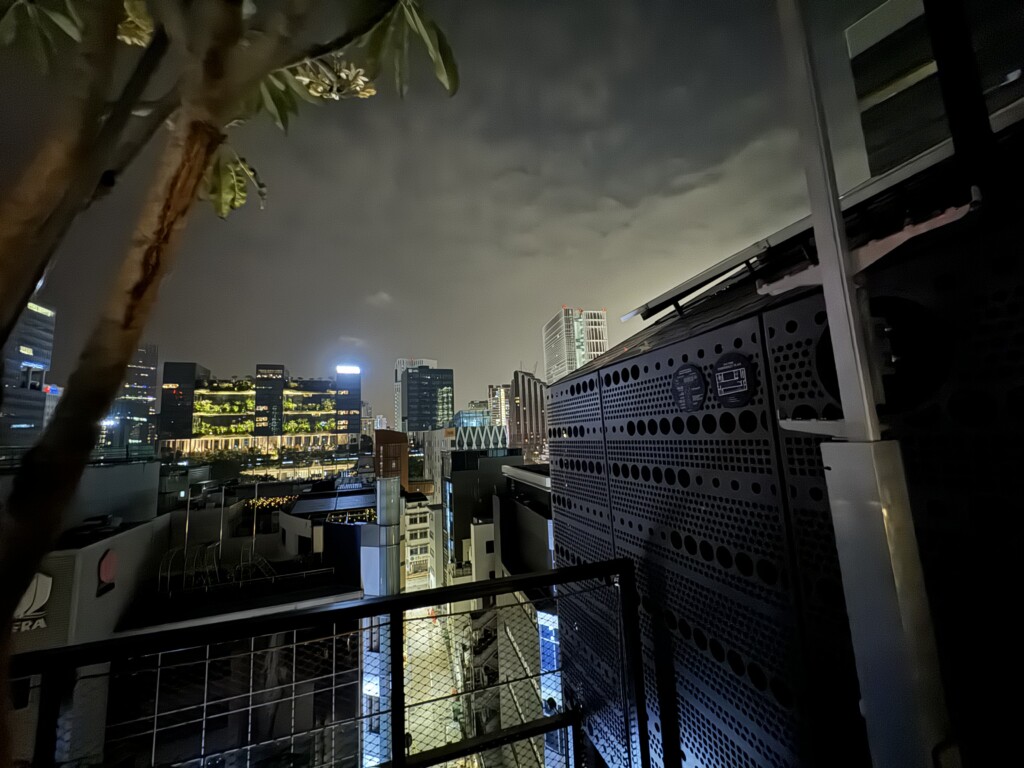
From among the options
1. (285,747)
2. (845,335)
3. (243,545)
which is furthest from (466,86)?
(243,545)

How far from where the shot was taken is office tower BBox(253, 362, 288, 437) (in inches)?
1164

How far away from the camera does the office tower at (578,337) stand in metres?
7.91

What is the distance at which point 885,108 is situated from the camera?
1.86m

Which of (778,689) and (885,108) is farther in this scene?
(885,108)

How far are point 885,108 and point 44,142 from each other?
115 inches

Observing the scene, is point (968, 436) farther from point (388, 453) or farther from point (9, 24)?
point (388, 453)

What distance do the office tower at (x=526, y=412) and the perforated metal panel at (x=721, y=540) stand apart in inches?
1134

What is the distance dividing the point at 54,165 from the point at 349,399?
40.0 metres

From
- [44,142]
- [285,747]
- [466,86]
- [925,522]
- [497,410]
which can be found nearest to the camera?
[44,142]

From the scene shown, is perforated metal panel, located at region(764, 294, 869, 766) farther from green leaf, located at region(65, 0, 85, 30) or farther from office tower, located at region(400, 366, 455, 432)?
office tower, located at region(400, 366, 455, 432)

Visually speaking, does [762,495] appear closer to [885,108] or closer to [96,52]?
[96,52]

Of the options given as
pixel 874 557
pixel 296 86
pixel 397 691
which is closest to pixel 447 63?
pixel 296 86

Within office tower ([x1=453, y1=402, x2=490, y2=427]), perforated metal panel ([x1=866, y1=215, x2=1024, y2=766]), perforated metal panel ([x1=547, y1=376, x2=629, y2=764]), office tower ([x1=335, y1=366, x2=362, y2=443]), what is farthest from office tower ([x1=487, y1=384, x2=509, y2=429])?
perforated metal panel ([x1=866, y1=215, x2=1024, y2=766])

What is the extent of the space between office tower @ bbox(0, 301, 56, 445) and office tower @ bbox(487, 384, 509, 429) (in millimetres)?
38237
